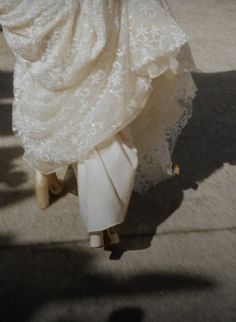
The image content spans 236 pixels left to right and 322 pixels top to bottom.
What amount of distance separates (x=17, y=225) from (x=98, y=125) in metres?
0.77

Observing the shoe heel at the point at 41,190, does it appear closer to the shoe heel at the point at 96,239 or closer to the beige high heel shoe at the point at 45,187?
the beige high heel shoe at the point at 45,187

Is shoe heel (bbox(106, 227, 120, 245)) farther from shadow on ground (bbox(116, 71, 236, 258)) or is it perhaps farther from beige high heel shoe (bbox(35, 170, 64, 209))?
beige high heel shoe (bbox(35, 170, 64, 209))

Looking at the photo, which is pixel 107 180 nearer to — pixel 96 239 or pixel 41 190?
pixel 96 239

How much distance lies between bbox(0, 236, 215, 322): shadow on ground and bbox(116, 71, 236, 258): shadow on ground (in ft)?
0.60

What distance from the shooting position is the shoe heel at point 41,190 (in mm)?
3164

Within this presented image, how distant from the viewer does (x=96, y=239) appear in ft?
9.48

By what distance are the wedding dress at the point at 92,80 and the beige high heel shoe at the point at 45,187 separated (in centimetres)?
19

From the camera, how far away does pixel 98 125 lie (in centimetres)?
267

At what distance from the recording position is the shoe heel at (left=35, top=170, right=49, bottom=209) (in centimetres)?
316

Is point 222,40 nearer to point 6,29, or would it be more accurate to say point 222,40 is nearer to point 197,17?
point 197,17
